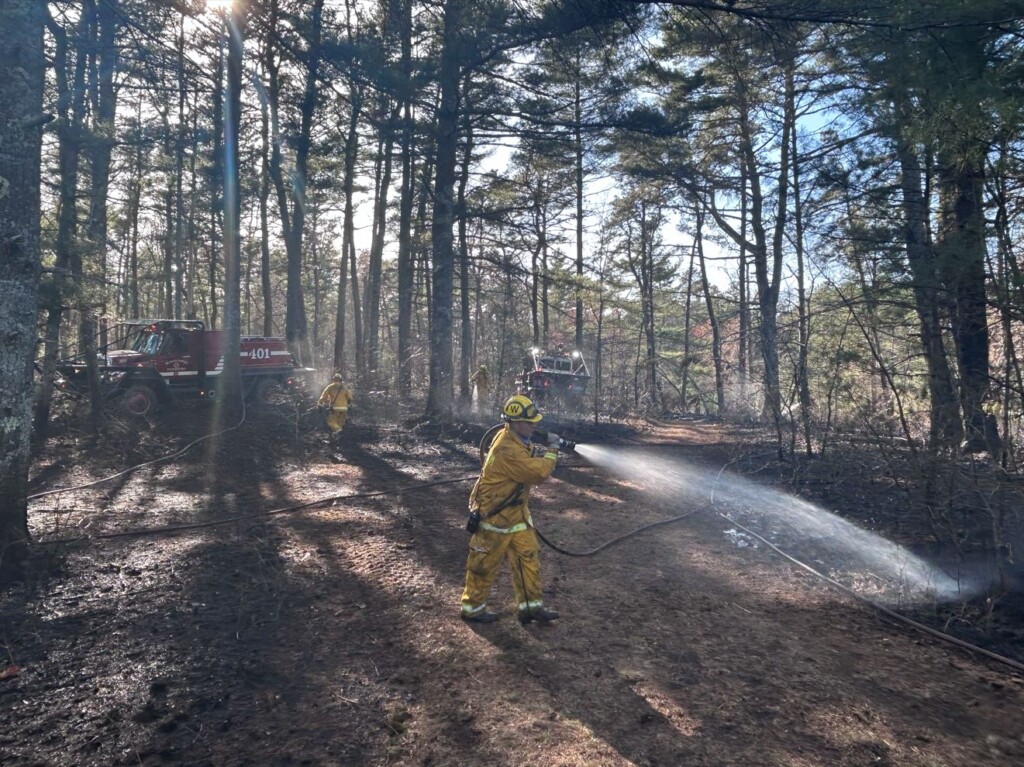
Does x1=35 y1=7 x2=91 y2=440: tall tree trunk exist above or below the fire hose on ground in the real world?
above

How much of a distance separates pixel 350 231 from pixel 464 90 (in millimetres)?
11989

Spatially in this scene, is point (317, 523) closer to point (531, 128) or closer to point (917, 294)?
point (917, 294)

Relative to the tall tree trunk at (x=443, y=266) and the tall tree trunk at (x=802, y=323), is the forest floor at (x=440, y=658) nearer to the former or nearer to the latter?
the tall tree trunk at (x=802, y=323)

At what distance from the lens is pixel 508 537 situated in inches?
203

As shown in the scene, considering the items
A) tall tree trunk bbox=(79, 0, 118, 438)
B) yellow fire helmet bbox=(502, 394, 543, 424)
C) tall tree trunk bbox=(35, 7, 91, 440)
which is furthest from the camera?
tall tree trunk bbox=(79, 0, 118, 438)

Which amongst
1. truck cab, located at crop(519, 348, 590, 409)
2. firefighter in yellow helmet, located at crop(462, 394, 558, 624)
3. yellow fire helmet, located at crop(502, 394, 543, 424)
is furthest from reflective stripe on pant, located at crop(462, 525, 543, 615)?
truck cab, located at crop(519, 348, 590, 409)

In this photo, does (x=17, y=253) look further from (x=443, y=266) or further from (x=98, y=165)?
(x=98, y=165)

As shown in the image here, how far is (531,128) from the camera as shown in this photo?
14.3 m

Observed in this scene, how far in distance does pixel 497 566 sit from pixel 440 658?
84 cm

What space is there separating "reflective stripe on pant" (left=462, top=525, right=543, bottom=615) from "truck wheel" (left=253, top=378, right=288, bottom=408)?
48.8ft

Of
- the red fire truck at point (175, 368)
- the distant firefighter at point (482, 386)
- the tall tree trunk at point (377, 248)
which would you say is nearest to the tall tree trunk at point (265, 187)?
the tall tree trunk at point (377, 248)

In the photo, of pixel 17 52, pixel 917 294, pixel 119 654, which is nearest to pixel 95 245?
pixel 17 52

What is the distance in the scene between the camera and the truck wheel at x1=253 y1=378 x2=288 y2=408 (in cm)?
1889

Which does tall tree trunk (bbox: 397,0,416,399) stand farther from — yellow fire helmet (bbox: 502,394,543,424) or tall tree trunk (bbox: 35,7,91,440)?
yellow fire helmet (bbox: 502,394,543,424)
